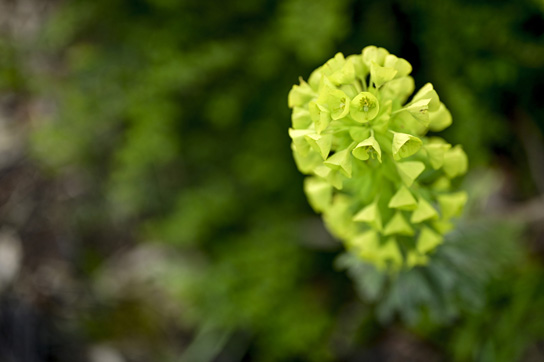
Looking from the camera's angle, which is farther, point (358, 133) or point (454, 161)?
point (454, 161)

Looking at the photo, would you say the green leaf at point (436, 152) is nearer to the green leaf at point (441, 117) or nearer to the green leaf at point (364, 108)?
the green leaf at point (441, 117)

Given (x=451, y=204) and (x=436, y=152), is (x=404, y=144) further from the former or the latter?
(x=451, y=204)

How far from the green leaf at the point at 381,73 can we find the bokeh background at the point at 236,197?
782 mm

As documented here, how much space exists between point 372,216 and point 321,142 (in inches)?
11.7

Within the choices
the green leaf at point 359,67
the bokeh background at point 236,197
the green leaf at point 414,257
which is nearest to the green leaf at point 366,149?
the green leaf at point 359,67

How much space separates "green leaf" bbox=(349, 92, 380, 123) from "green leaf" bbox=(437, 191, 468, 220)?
0.39 meters

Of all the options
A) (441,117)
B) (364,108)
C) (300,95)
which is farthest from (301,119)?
→ (441,117)

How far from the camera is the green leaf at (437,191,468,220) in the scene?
1.34 meters

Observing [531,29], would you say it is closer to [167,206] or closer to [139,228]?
[167,206]

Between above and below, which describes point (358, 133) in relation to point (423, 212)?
above

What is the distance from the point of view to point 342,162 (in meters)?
1.14

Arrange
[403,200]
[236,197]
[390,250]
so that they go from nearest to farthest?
1. [403,200]
2. [390,250]
3. [236,197]

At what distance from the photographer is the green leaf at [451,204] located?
4.41 ft

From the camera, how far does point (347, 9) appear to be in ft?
7.76
